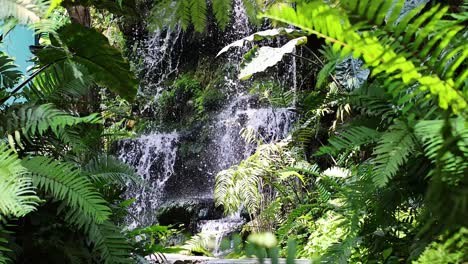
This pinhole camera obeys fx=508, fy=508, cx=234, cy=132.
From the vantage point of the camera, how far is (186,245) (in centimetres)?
493

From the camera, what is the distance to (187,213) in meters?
6.29

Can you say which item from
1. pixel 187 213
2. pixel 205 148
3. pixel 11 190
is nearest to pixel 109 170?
pixel 11 190

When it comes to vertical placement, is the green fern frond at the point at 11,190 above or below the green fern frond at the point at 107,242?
above

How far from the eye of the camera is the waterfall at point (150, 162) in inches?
284

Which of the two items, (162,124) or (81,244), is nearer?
(81,244)

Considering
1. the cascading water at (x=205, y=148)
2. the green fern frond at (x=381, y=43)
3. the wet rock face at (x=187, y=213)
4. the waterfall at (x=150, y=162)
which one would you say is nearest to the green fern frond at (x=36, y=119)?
the green fern frond at (x=381, y=43)

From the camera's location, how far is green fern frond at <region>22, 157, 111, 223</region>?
1674 mm

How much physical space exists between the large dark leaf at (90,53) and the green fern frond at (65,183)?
692mm

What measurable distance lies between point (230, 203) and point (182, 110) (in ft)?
12.1

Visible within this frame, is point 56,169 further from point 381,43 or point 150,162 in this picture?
point 150,162

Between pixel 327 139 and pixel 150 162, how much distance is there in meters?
5.54

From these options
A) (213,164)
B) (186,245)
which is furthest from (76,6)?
(213,164)

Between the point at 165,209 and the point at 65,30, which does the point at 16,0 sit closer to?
the point at 65,30

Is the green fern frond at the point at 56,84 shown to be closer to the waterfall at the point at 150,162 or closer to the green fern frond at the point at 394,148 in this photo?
the green fern frond at the point at 394,148
